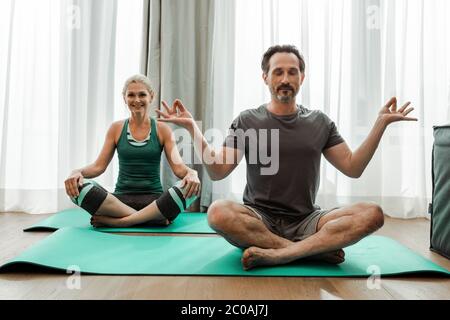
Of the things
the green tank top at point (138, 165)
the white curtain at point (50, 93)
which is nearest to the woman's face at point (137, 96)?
the green tank top at point (138, 165)

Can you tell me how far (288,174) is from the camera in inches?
71.2

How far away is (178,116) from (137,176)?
0.95 m

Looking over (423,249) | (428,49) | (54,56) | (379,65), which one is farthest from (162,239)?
(428,49)

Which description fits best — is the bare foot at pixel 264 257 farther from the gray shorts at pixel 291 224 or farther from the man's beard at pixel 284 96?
the man's beard at pixel 284 96

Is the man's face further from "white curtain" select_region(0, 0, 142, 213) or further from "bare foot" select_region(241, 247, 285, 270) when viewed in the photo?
"white curtain" select_region(0, 0, 142, 213)

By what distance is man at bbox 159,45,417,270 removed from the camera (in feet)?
5.33

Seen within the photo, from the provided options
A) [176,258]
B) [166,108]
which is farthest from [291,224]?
[166,108]

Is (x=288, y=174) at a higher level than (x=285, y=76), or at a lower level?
lower

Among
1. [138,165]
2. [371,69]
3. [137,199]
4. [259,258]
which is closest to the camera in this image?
[259,258]

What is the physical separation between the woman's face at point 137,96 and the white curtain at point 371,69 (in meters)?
0.92

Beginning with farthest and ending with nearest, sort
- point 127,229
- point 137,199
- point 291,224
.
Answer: point 137,199, point 127,229, point 291,224

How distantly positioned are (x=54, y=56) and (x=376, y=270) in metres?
2.55

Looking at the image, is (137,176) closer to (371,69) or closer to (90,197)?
(90,197)

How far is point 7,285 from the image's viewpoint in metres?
1.43
